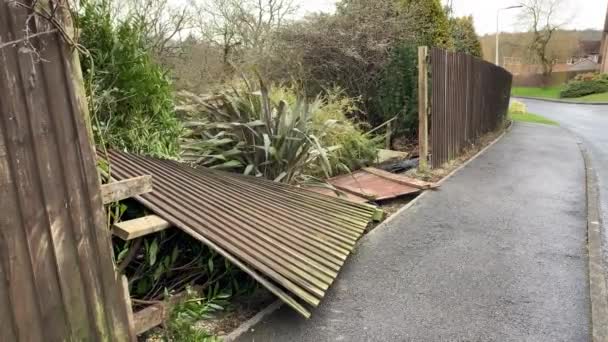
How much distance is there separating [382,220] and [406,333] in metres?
2.37

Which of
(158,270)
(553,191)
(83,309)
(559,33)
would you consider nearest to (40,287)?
(83,309)

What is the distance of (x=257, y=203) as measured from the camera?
375cm

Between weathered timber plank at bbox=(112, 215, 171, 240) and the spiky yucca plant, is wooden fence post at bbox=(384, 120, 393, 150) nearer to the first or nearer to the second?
the spiky yucca plant

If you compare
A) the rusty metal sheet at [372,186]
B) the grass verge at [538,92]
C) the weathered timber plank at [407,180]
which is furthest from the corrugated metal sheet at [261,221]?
the grass verge at [538,92]

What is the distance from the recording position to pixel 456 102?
26.6ft

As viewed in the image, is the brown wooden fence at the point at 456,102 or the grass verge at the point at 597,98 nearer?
the brown wooden fence at the point at 456,102

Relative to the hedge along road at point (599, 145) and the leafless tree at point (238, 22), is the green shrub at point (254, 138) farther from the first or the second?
the leafless tree at point (238, 22)

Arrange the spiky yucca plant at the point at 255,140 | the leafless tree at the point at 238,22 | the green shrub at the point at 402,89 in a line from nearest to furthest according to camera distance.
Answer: the spiky yucca plant at the point at 255,140 → the green shrub at the point at 402,89 → the leafless tree at the point at 238,22

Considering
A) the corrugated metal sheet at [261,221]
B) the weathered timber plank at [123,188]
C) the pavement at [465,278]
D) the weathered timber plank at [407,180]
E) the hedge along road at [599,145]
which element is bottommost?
the hedge along road at [599,145]

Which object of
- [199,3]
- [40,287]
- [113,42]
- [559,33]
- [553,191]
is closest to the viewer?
[40,287]

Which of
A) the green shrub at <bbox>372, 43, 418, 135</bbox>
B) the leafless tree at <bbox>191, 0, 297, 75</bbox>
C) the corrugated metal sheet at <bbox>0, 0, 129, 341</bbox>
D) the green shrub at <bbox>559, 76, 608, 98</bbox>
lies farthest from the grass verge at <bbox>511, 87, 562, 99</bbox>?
the corrugated metal sheet at <bbox>0, 0, 129, 341</bbox>

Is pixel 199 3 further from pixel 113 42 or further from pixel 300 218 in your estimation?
pixel 300 218

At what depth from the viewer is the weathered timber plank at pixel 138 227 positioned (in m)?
2.35

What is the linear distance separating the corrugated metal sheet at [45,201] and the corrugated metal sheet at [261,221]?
734mm
